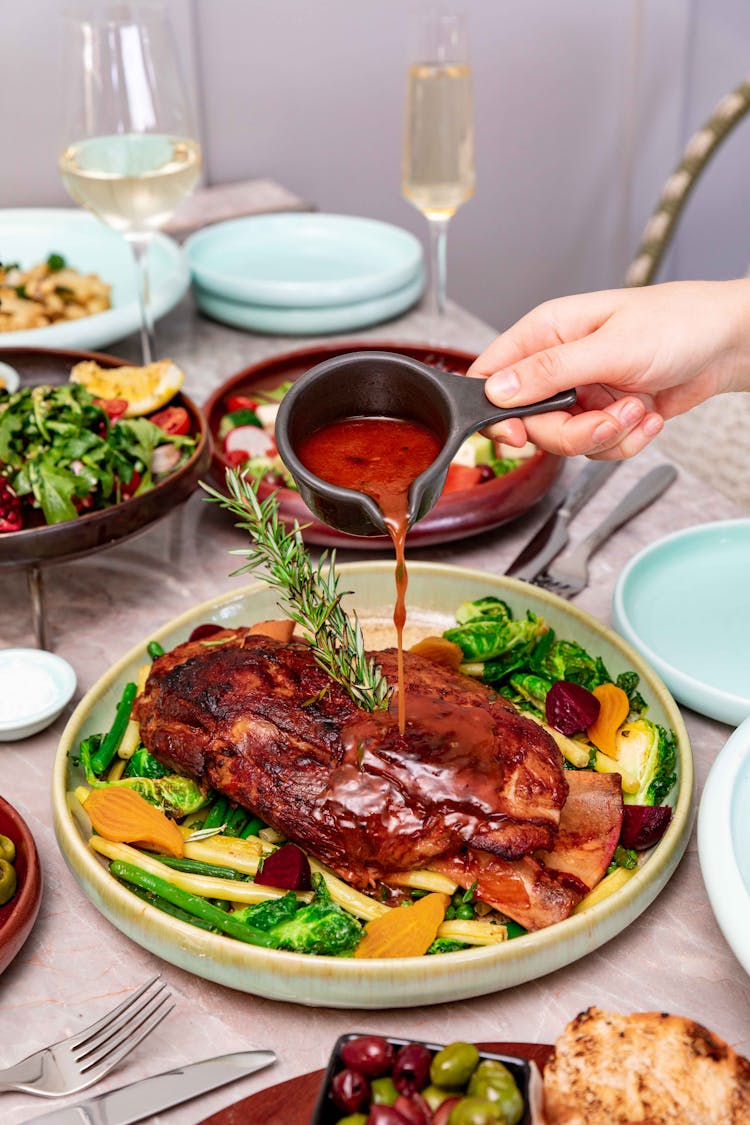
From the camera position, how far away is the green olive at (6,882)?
1588mm

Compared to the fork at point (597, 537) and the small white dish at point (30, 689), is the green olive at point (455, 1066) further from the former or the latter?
the fork at point (597, 537)

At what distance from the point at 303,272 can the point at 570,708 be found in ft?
7.80

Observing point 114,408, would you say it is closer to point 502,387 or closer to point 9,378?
point 9,378

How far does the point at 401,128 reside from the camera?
5.15 metres

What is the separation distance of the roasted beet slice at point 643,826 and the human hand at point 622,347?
64cm

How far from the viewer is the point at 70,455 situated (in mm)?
2283

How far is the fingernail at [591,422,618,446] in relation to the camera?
1945 mm

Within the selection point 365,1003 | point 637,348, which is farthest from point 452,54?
point 365,1003

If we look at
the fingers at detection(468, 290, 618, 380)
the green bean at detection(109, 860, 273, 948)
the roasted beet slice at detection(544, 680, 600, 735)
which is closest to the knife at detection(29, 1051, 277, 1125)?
the green bean at detection(109, 860, 273, 948)

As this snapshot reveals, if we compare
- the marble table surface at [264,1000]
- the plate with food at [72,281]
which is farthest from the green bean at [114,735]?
the plate with food at [72,281]

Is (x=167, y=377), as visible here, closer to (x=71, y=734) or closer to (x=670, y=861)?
(x=71, y=734)

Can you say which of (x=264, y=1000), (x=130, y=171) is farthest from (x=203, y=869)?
(x=130, y=171)

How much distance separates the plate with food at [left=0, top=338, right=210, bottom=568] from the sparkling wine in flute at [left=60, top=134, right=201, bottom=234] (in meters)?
0.42

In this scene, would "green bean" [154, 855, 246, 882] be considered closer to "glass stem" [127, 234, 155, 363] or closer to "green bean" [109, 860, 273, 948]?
"green bean" [109, 860, 273, 948]
